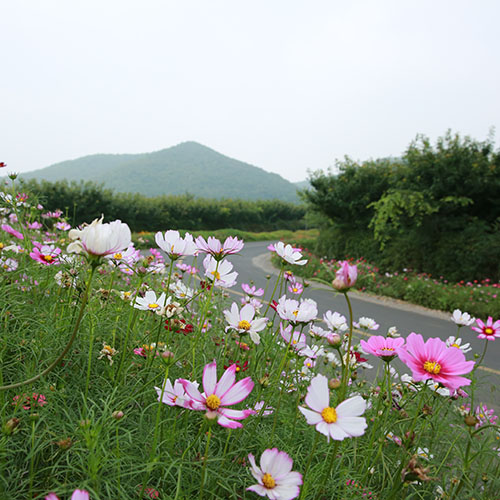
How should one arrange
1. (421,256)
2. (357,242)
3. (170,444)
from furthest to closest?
1. (357,242)
2. (421,256)
3. (170,444)

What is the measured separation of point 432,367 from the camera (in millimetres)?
737

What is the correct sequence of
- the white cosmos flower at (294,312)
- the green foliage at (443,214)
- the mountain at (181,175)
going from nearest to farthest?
the white cosmos flower at (294,312)
the green foliage at (443,214)
the mountain at (181,175)

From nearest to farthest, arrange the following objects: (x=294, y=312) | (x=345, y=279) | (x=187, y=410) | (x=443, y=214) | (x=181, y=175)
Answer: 1. (x=345, y=279)
2. (x=187, y=410)
3. (x=294, y=312)
4. (x=443, y=214)
5. (x=181, y=175)

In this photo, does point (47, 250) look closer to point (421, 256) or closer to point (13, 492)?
point (13, 492)

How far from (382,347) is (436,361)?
0.55 ft

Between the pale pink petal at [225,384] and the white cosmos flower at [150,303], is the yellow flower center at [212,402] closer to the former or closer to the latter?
the pale pink petal at [225,384]

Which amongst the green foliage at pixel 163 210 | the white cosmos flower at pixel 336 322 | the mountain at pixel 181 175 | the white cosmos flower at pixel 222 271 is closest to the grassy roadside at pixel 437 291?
the white cosmos flower at pixel 336 322

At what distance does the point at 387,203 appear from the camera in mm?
9836

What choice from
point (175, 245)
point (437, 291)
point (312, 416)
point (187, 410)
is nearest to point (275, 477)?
point (312, 416)

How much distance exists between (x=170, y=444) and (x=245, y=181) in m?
118

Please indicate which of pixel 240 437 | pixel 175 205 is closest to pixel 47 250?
pixel 240 437

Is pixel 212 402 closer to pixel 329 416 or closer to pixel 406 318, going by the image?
pixel 329 416

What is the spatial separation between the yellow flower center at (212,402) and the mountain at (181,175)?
95317mm

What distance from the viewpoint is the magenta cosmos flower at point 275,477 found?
621 mm
